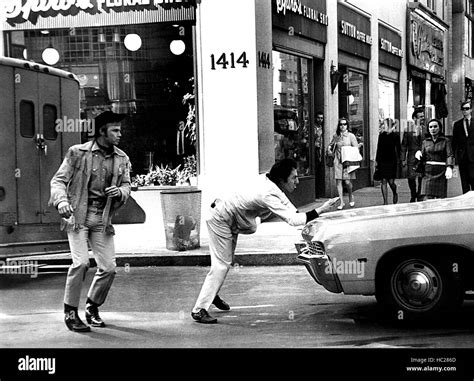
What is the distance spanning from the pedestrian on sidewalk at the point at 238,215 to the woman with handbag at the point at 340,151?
0.27 metres


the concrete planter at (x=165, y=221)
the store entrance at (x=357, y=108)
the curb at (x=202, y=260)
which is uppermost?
the store entrance at (x=357, y=108)

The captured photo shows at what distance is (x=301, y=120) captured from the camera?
18.7 ft

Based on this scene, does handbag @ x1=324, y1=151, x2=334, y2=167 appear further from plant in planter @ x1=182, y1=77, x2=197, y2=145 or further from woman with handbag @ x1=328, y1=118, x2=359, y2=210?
plant in planter @ x1=182, y1=77, x2=197, y2=145

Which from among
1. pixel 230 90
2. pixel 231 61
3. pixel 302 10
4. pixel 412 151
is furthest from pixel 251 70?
pixel 412 151

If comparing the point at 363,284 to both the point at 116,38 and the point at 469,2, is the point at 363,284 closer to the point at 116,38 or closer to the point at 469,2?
the point at 469,2

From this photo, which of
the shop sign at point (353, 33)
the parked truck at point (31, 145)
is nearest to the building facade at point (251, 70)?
the shop sign at point (353, 33)

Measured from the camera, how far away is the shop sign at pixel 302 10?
5.42m

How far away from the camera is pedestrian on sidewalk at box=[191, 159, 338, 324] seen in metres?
4.91

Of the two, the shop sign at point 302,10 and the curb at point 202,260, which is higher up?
the shop sign at point 302,10

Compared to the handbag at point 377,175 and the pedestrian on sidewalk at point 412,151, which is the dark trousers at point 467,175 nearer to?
the pedestrian on sidewalk at point 412,151

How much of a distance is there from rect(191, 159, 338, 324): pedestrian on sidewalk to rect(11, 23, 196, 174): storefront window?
1.13m
